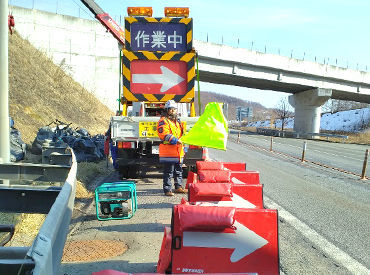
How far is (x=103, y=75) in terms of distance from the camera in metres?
30.2

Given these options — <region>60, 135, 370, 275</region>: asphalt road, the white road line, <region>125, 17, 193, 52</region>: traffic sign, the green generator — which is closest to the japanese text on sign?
<region>125, 17, 193, 52</region>: traffic sign

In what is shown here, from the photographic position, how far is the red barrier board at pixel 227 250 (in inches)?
123

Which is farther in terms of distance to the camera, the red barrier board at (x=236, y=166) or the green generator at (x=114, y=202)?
the red barrier board at (x=236, y=166)

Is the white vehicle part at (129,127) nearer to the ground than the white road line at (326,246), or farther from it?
farther from it

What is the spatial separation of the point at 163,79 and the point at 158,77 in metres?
0.14

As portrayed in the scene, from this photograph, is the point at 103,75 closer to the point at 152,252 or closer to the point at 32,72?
the point at 32,72

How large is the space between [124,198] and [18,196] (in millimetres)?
A: 2365

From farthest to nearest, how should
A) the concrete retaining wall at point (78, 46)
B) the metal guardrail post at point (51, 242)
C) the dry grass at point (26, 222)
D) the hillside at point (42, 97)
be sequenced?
1. the concrete retaining wall at point (78, 46)
2. the hillside at point (42, 97)
3. the dry grass at point (26, 222)
4. the metal guardrail post at point (51, 242)

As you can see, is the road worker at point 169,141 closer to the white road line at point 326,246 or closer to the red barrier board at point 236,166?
the red barrier board at point 236,166

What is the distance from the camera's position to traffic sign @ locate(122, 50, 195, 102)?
9.08 meters

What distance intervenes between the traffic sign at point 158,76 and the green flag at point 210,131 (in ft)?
15.6

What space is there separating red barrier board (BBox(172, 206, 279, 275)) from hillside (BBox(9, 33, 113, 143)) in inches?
444

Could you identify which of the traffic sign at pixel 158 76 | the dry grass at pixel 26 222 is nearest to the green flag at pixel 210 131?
the dry grass at pixel 26 222

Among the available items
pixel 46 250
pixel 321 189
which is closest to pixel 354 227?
pixel 321 189
